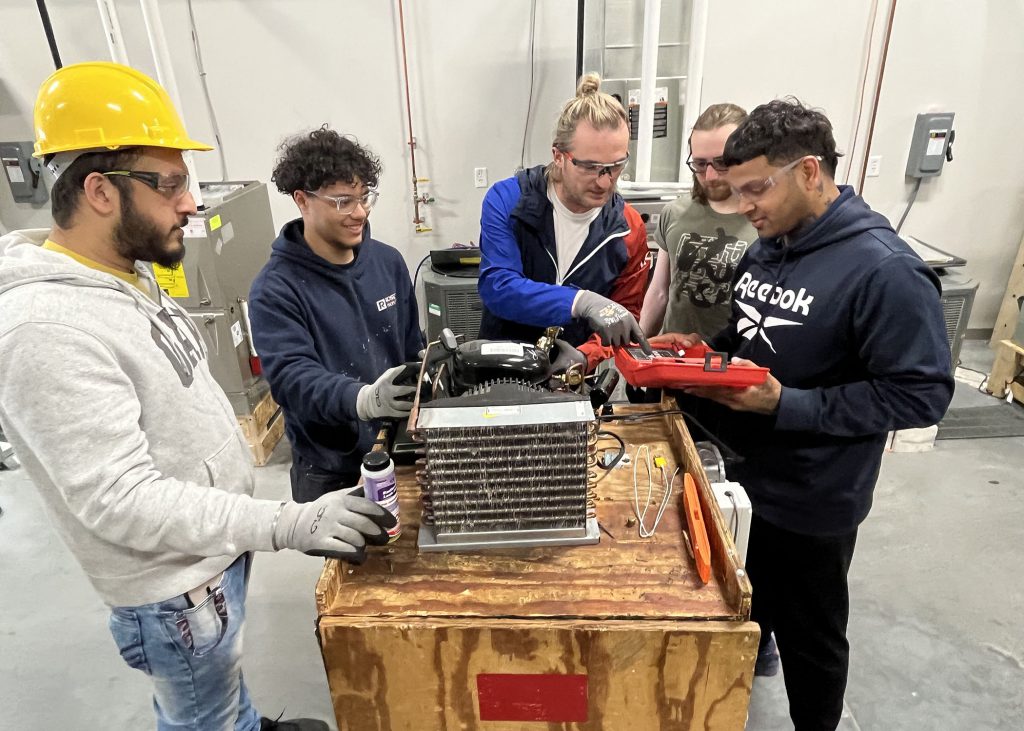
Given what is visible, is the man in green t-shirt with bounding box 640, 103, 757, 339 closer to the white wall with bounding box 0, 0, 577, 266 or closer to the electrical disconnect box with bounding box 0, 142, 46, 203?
the white wall with bounding box 0, 0, 577, 266

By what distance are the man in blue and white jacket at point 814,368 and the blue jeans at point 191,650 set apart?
95cm

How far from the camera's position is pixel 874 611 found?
1.93m

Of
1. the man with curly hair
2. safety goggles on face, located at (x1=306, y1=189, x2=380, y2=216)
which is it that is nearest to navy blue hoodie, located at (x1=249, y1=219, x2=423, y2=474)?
the man with curly hair

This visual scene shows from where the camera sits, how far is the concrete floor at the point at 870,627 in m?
1.67

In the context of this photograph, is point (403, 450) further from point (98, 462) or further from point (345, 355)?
point (98, 462)

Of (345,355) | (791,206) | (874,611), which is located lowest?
(874,611)

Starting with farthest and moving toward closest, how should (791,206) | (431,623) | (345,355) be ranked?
(345,355)
(791,206)
(431,623)

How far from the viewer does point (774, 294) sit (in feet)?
3.90

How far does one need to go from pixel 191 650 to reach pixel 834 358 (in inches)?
48.9

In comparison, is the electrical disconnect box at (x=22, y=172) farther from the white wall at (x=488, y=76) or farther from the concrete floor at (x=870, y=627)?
the concrete floor at (x=870, y=627)

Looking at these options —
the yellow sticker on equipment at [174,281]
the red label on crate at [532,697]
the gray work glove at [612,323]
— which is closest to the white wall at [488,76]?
the yellow sticker on equipment at [174,281]

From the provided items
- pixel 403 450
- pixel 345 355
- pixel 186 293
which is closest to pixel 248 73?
pixel 186 293

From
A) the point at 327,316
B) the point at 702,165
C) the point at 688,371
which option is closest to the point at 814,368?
the point at 688,371

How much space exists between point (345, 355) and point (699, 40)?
211 cm
